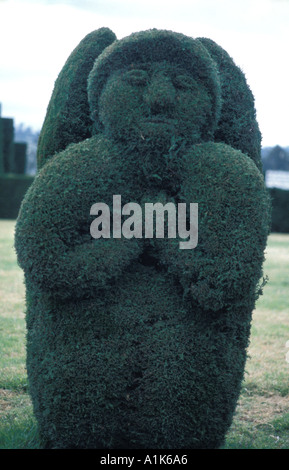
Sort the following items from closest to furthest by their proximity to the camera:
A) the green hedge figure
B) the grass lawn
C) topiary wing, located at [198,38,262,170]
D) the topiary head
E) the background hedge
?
the green hedge figure < the topiary head < topiary wing, located at [198,38,262,170] < the grass lawn < the background hedge

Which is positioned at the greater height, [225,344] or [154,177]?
[154,177]

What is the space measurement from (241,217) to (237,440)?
1.83m

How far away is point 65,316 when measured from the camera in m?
3.12

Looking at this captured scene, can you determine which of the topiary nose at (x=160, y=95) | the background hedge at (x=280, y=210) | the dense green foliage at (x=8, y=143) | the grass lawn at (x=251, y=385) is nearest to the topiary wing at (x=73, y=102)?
the topiary nose at (x=160, y=95)

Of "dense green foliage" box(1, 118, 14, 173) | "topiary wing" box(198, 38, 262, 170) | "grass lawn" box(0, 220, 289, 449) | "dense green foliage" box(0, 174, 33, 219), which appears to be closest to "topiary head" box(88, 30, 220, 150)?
"topiary wing" box(198, 38, 262, 170)

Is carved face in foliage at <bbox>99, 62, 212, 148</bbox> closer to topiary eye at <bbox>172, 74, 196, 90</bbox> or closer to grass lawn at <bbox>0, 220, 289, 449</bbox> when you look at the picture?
topiary eye at <bbox>172, 74, 196, 90</bbox>

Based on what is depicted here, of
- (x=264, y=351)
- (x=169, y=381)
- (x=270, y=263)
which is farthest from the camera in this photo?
(x=270, y=263)

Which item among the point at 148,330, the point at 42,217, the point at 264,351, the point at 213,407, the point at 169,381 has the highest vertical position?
the point at 42,217

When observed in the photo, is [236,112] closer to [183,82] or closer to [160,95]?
[183,82]

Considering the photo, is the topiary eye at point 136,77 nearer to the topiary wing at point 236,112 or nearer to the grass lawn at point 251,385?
the topiary wing at point 236,112

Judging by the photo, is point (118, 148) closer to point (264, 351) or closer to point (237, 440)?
point (237, 440)

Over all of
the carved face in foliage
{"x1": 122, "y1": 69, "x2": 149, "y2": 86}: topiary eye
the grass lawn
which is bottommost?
the grass lawn

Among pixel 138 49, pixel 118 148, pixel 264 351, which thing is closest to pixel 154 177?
pixel 118 148

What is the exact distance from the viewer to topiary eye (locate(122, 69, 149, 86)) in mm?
3160
